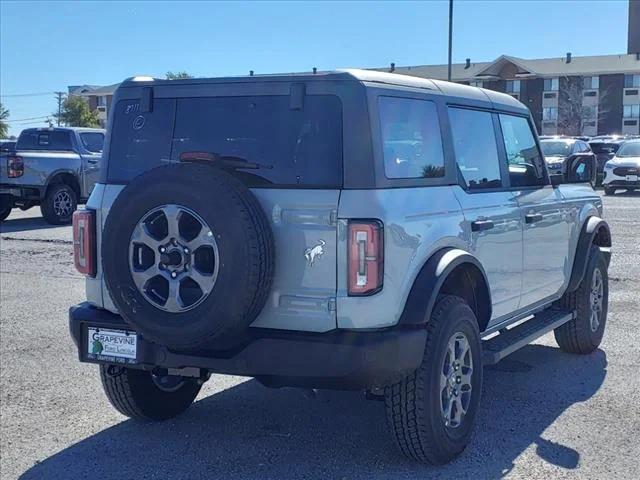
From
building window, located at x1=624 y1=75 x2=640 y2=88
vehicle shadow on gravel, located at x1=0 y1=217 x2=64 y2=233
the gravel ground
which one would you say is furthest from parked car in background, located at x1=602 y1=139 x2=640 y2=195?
building window, located at x1=624 y1=75 x2=640 y2=88

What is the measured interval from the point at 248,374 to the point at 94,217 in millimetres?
1308

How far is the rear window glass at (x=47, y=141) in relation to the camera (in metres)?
17.7

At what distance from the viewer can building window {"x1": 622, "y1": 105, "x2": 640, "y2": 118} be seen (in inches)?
2827

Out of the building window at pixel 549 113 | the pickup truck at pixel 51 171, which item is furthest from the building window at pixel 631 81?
the pickup truck at pixel 51 171

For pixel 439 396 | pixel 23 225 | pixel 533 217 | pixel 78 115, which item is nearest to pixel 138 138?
pixel 439 396

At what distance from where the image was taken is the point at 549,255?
596 centimetres

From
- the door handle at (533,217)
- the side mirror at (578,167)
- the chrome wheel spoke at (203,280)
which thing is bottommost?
the chrome wheel spoke at (203,280)

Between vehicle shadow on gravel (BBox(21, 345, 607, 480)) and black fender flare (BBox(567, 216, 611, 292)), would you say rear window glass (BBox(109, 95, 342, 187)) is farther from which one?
black fender flare (BBox(567, 216, 611, 292))

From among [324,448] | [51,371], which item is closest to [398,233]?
[324,448]

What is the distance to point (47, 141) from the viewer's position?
1777cm

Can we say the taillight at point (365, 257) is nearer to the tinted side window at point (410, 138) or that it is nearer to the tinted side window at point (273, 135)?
the tinted side window at point (273, 135)

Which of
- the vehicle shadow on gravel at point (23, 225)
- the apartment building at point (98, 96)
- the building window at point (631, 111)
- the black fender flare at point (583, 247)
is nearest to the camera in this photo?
the black fender flare at point (583, 247)

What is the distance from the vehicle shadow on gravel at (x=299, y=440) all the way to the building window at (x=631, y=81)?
71089mm

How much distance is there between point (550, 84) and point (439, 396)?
74664 millimetres
